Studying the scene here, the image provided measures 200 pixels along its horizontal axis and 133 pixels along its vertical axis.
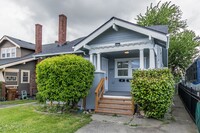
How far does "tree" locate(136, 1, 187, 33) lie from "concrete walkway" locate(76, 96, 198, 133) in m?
26.0

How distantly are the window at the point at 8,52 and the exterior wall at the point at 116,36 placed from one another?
1406 cm

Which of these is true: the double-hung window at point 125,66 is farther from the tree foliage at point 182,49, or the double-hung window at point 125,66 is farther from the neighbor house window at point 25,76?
the tree foliage at point 182,49

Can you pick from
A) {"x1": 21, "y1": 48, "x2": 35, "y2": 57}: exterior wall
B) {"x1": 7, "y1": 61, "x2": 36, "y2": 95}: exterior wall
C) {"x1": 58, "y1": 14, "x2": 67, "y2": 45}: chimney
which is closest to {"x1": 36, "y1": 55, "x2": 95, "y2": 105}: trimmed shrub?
{"x1": 58, "y1": 14, "x2": 67, "y2": 45}: chimney

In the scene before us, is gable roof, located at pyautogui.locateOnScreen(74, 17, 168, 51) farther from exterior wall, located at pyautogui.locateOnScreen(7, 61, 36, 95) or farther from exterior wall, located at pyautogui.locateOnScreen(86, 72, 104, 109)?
exterior wall, located at pyautogui.locateOnScreen(7, 61, 36, 95)

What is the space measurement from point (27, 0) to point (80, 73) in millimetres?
9584

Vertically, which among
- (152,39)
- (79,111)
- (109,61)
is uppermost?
(152,39)

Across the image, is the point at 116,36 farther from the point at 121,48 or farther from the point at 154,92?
the point at 154,92

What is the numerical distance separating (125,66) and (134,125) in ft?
17.9

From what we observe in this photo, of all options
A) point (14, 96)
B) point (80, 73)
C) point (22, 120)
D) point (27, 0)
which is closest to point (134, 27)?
point (80, 73)

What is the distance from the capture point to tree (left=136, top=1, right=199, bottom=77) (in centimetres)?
2658

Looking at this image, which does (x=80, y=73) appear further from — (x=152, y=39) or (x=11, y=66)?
(x=11, y=66)

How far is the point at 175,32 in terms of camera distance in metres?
31.1

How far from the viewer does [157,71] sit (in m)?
7.58

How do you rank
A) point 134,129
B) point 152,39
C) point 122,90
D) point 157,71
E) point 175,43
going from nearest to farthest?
1. point 134,129
2. point 157,71
3. point 152,39
4. point 122,90
5. point 175,43
